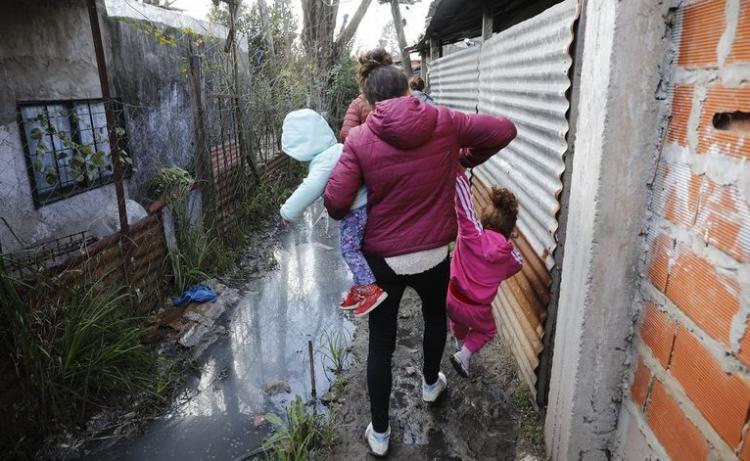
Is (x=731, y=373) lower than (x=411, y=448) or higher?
higher

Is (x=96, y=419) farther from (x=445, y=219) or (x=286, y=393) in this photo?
(x=445, y=219)

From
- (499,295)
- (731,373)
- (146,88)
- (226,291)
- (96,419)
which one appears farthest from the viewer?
(146,88)

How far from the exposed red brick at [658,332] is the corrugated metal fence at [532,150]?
0.70 metres

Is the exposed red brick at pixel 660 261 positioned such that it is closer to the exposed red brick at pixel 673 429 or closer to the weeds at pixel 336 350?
the exposed red brick at pixel 673 429

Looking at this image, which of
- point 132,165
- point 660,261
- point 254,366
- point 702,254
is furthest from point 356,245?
point 132,165

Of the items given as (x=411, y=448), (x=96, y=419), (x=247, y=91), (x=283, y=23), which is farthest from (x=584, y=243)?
(x=283, y=23)

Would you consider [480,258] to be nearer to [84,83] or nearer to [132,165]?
[132,165]

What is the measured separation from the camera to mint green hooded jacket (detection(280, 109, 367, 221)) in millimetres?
2084

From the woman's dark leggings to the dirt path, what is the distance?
26 cm

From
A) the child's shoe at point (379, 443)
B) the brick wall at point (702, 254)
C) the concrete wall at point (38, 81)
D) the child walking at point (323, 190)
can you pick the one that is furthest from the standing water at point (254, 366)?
the brick wall at point (702, 254)

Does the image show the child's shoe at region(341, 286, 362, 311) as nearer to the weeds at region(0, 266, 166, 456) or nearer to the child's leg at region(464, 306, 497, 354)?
the child's leg at region(464, 306, 497, 354)

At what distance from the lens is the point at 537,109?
2.59m

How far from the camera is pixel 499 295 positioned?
343cm

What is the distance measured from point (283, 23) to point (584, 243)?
836 centimetres
